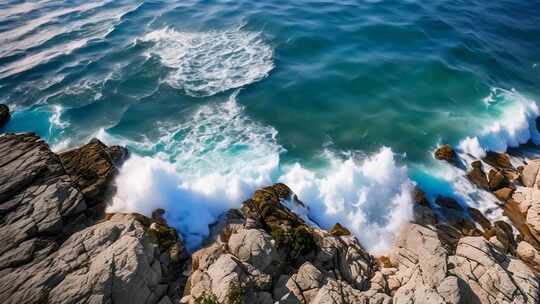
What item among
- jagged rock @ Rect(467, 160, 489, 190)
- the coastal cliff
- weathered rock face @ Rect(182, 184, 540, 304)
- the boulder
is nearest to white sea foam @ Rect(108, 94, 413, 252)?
the boulder

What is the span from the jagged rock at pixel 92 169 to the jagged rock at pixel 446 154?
1188 inches

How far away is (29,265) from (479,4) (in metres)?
75.0

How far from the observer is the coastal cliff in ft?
56.1

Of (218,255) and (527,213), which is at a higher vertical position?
(218,255)

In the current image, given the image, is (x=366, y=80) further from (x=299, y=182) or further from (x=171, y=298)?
(x=171, y=298)

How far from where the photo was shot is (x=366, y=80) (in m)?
41.6

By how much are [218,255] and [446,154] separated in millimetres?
24956

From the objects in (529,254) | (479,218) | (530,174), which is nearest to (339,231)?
(479,218)

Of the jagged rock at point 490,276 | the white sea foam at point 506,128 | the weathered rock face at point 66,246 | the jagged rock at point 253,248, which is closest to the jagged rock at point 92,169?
the weathered rock face at point 66,246

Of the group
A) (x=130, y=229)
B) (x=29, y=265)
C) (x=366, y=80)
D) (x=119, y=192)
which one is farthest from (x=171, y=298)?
(x=366, y=80)

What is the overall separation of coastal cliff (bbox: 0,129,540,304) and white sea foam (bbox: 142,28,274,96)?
17.9 m

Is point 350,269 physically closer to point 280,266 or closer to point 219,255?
point 280,266

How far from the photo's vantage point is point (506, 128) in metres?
35.2

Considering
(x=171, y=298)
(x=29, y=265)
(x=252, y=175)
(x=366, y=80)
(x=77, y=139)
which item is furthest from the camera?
(x=366, y=80)
